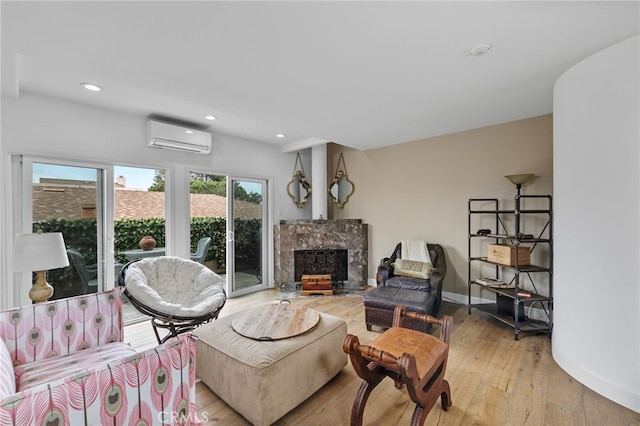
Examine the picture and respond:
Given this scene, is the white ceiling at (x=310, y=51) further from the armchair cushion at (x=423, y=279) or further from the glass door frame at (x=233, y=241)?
the armchair cushion at (x=423, y=279)

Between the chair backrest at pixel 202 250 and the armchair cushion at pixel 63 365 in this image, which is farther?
the chair backrest at pixel 202 250

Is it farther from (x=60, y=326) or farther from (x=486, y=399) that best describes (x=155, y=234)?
(x=486, y=399)

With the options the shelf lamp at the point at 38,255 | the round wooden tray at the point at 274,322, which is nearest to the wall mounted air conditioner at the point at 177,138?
the shelf lamp at the point at 38,255

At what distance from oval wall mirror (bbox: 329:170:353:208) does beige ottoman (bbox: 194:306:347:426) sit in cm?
320

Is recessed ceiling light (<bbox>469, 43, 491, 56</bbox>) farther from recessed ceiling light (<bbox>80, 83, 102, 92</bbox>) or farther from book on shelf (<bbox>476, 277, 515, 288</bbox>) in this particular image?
recessed ceiling light (<bbox>80, 83, 102, 92</bbox>)

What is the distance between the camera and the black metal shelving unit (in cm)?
282

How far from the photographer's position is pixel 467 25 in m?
1.61

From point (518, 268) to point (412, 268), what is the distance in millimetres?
1159

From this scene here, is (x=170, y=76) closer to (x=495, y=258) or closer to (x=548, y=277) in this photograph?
(x=495, y=258)

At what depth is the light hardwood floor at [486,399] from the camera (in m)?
1.75

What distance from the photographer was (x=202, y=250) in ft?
14.4

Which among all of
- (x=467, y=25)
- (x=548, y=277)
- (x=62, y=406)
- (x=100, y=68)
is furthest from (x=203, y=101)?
(x=548, y=277)

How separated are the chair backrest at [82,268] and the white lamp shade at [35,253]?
1.11m

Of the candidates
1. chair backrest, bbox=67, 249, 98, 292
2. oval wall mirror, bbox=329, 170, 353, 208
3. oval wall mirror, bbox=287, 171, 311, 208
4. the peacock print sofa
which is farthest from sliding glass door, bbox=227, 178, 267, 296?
the peacock print sofa
